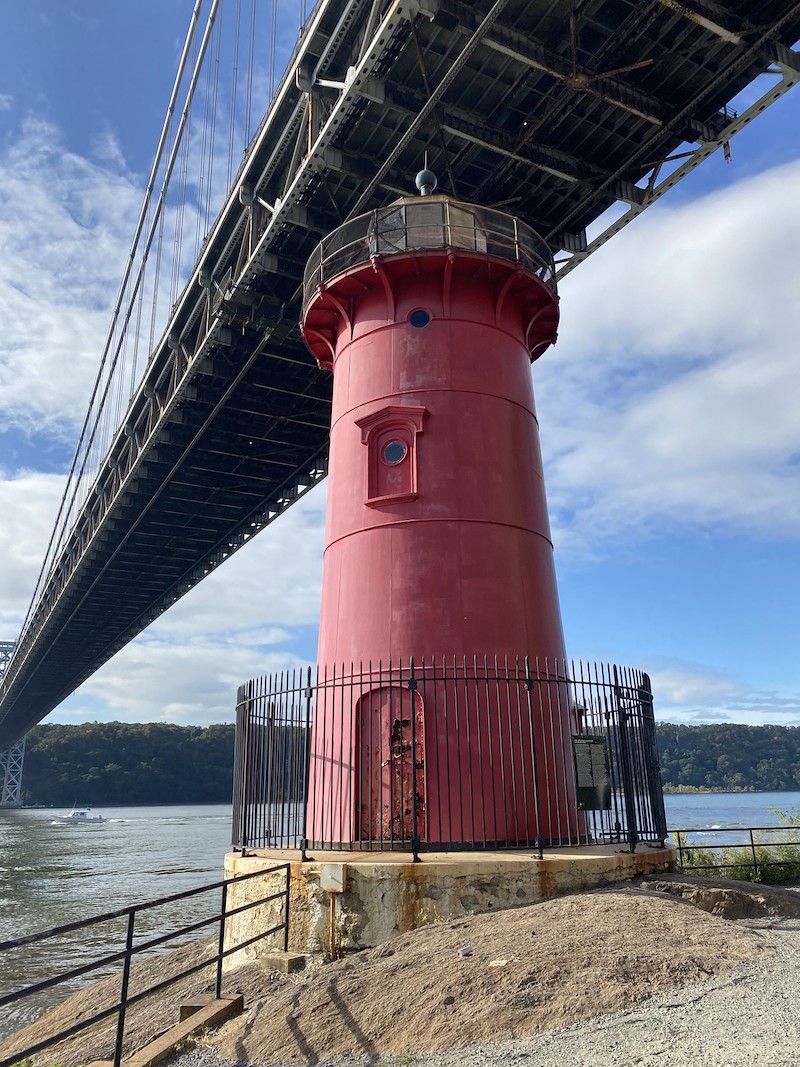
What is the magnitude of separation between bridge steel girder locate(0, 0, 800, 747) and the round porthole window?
16.5ft

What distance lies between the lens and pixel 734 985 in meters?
6.00

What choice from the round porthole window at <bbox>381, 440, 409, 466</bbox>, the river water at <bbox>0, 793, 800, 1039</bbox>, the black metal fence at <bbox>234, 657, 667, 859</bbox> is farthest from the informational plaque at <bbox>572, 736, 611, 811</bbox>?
the river water at <bbox>0, 793, 800, 1039</bbox>

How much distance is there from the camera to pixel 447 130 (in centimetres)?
1398

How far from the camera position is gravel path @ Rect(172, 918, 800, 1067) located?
4984 millimetres

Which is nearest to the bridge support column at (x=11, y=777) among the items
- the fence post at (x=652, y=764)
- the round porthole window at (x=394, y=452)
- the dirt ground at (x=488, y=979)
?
the round porthole window at (x=394, y=452)

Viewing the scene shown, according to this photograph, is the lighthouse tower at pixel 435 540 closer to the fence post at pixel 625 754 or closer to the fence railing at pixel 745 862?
the fence post at pixel 625 754

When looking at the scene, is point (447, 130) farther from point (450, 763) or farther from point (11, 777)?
point (11, 777)

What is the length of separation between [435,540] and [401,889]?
15.0ft

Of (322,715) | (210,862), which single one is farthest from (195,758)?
(322,715)

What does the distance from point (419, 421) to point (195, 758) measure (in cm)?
10858

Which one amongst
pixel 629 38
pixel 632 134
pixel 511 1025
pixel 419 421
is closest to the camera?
pixel 511 1025

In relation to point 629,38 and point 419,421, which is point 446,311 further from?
point 629,38

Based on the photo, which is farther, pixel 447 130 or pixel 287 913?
pixel 447 130

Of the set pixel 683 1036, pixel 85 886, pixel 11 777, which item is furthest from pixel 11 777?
pixel 683 1036
